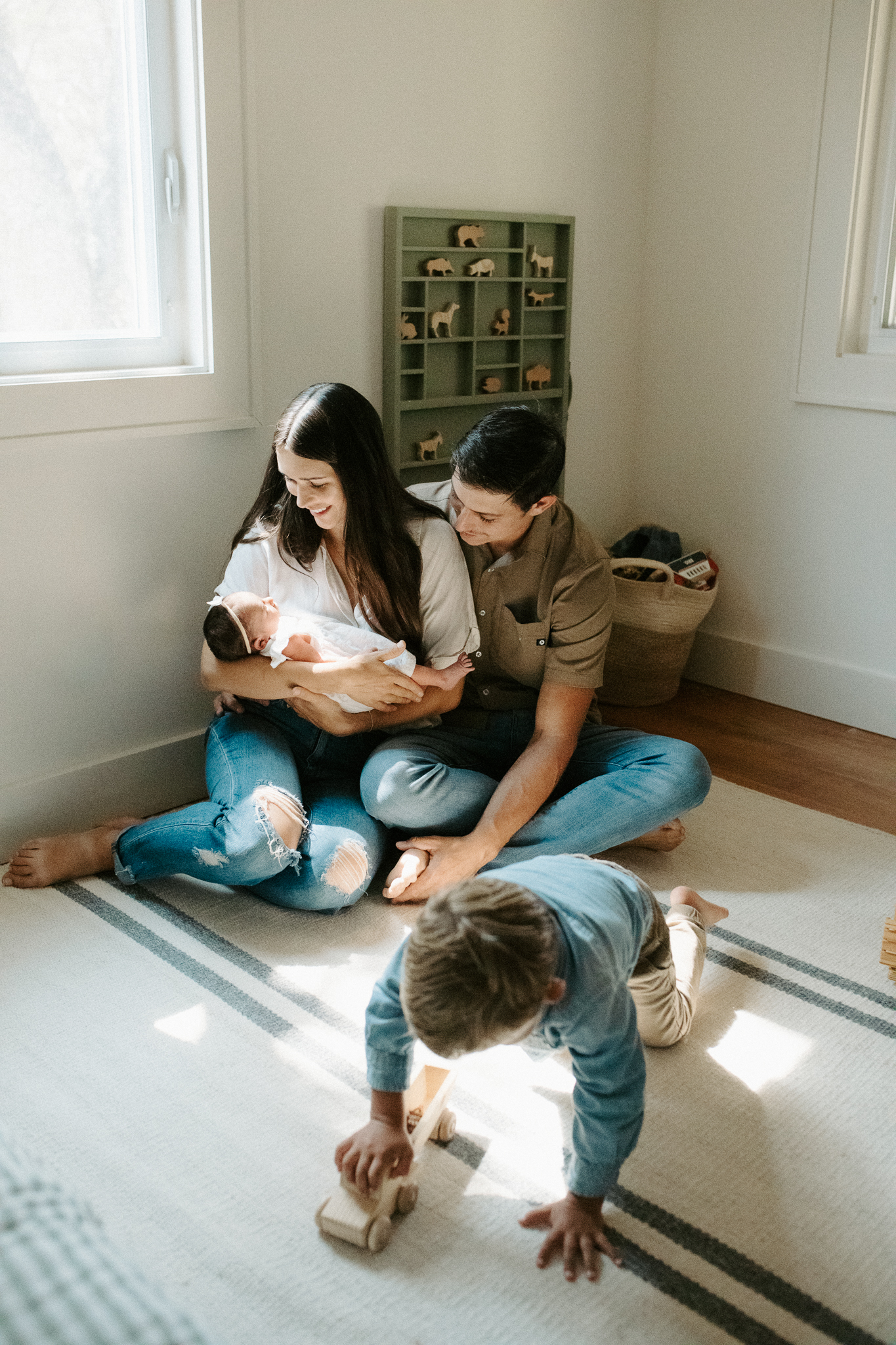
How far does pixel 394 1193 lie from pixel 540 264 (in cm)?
222

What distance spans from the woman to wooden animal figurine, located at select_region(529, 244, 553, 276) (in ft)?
3.52

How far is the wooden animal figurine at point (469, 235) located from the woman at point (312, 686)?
0.87 metres

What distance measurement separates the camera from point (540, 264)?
2881mm

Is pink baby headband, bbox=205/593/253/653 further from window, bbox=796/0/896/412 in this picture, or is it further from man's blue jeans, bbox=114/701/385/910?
window, bbox=796/0/896/412

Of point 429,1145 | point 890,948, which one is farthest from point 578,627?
point 429,1145

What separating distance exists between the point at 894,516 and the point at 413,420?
1167 millimetres

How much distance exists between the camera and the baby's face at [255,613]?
2.00 m

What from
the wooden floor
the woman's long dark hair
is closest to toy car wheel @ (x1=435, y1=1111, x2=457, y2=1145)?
the woman's long dark hair

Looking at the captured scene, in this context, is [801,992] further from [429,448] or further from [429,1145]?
[429,448]

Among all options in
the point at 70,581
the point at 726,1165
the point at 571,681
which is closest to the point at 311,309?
the point at 70,581

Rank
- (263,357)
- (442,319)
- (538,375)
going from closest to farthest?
(263,357) → (442,319) → (538,375)

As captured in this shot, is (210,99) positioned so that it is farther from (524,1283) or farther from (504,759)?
(524,1283)

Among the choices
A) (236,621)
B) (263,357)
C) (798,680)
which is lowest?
(798,680)

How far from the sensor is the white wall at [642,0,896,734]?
2850 millimetres
